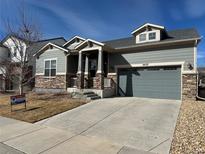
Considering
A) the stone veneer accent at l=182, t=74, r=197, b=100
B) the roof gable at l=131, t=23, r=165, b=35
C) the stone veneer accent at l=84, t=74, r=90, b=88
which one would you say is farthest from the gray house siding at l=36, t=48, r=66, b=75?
the stone veneer accent at l=182, t=74, r=197, b=100

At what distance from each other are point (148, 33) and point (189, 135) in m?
10.2

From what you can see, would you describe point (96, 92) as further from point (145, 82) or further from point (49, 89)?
point (49, 89)

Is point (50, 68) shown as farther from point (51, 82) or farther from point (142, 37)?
point (142, 37)

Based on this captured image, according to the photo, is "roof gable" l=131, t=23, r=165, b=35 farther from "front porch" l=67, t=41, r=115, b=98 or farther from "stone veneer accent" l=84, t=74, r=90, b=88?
"stone veneer accent" l=84, t=74, r=90, b=88

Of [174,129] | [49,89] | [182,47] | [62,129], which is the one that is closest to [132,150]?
[174,129]

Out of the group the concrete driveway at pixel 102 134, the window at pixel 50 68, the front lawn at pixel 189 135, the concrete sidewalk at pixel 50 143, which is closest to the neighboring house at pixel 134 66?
the window at pixel 50 68

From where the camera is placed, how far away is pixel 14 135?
217 inches

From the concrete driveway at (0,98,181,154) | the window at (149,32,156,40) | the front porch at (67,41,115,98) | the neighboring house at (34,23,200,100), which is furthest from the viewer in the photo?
the window at (149,32,156,40)

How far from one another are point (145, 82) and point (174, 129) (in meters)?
7.51

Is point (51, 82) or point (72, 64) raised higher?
point (72, 64)

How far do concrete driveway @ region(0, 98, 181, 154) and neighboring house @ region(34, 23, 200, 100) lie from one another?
14.4 ft

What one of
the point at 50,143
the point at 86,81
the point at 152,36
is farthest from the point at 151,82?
the point at 50,143

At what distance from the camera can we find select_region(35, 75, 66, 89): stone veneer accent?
15516 mm

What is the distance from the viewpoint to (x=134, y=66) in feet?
44.5
